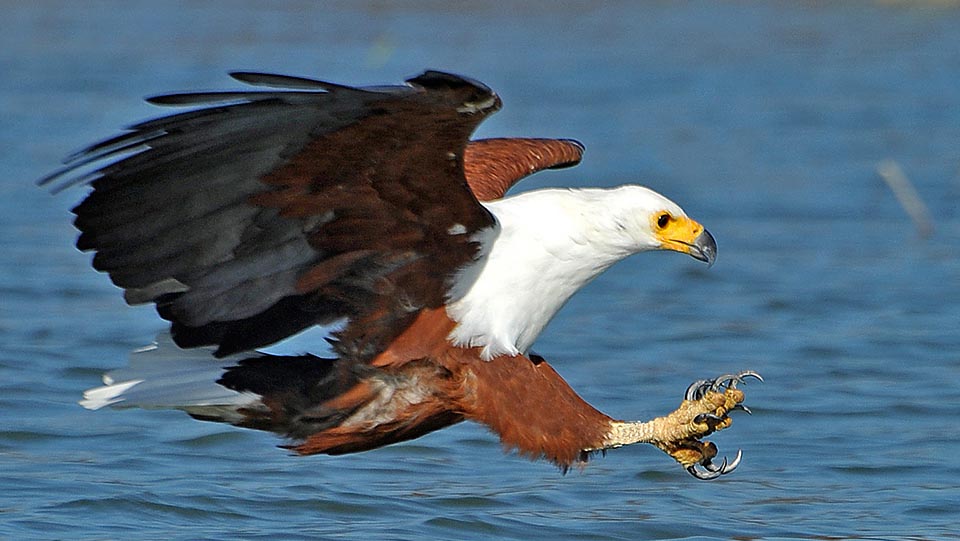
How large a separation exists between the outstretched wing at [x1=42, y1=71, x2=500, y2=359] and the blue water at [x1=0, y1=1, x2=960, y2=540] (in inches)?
40.9

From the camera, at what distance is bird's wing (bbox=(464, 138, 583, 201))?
239 inches

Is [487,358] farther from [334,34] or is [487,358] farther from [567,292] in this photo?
[334,34]

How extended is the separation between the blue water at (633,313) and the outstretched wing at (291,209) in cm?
104

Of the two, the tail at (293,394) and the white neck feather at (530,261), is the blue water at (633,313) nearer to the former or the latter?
the tail at (293,394)

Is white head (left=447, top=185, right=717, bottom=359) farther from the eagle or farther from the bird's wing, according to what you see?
the bird's wing

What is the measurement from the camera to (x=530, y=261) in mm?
5215

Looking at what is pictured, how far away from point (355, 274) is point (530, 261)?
53 cm

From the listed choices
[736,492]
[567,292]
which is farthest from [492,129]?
[567,292]

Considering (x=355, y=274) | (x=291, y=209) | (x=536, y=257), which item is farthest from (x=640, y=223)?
(x=291, y=209)

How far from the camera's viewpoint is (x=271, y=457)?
689 cm

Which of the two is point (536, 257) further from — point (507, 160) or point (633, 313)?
point (633, 313)

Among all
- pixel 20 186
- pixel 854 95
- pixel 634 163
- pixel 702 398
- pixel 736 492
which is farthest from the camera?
pixel 854 95

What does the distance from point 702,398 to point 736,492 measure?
47.7 inches

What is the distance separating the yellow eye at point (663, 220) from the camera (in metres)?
5.30
